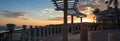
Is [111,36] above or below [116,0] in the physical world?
below

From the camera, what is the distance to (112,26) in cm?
4084

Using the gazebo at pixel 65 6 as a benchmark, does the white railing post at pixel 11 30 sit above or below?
below

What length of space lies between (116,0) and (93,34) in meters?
37.1

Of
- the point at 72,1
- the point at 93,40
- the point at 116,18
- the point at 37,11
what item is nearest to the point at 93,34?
the point at 93,40

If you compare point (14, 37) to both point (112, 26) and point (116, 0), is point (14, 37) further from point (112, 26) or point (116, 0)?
point (116, 0)

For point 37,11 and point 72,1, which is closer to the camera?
point 72,1

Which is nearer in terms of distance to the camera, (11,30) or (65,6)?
(11,30)

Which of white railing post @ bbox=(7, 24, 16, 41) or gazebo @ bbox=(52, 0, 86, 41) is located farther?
gazebo @ bbox=(52, 0, 86, 41)

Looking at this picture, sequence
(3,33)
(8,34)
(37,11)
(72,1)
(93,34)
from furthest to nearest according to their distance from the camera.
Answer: (37,11)
(72,1)
(93,34)
(8,34)
(3,33)

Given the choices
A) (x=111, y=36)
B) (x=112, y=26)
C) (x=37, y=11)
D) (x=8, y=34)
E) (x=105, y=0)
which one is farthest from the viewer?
(x=105, y=0)

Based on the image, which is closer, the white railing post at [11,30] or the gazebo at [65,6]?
the white railing post at [11,30]

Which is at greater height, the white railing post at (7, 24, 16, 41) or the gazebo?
the gazebo

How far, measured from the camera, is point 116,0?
4600 centimetres

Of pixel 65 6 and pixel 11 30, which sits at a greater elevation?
pixel 65 6
